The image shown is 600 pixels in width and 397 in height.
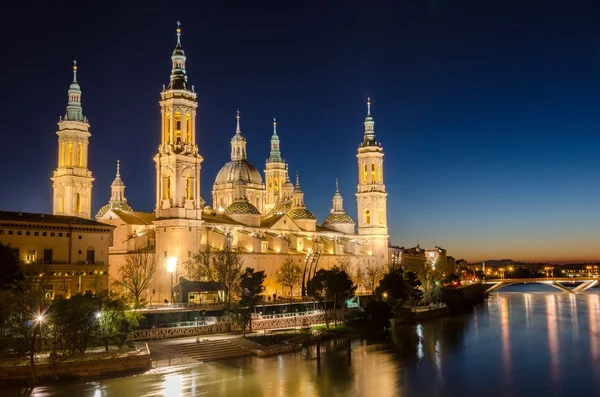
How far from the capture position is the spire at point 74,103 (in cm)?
7419

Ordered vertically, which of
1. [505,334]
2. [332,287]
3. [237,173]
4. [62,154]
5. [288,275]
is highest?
[237,173]

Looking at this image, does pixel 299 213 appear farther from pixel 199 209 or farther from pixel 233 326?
pixel 233 326

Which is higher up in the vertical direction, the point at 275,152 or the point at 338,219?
the point at 275,152

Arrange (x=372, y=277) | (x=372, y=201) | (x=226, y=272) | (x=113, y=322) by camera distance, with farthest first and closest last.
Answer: (x=372, y=201)
(x=372, y=277)
(x=226, y=272)
(x=113, y=322)

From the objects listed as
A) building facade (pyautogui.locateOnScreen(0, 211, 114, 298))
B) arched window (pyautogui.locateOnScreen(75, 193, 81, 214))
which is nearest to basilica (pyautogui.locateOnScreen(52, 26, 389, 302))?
arched window (pyautogui.locateOnScreen(75, 193, 81, 214))

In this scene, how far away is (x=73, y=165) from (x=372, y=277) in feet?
138

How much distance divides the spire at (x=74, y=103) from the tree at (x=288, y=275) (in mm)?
29257

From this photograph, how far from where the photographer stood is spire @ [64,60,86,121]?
74.2m

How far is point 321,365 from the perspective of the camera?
1730 inches

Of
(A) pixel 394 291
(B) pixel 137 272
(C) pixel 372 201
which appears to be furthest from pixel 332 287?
(C) pixel 372 201

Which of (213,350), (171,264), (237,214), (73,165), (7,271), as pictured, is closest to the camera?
(7,271)

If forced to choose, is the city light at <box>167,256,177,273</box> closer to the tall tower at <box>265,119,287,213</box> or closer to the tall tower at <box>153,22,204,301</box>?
the tall tower at <box>153,22,204,301</box>

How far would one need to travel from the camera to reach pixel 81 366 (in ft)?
122

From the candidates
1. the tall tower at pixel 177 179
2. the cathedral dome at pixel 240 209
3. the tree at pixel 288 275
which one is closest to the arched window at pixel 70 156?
the tall tower at pixel 177 179
